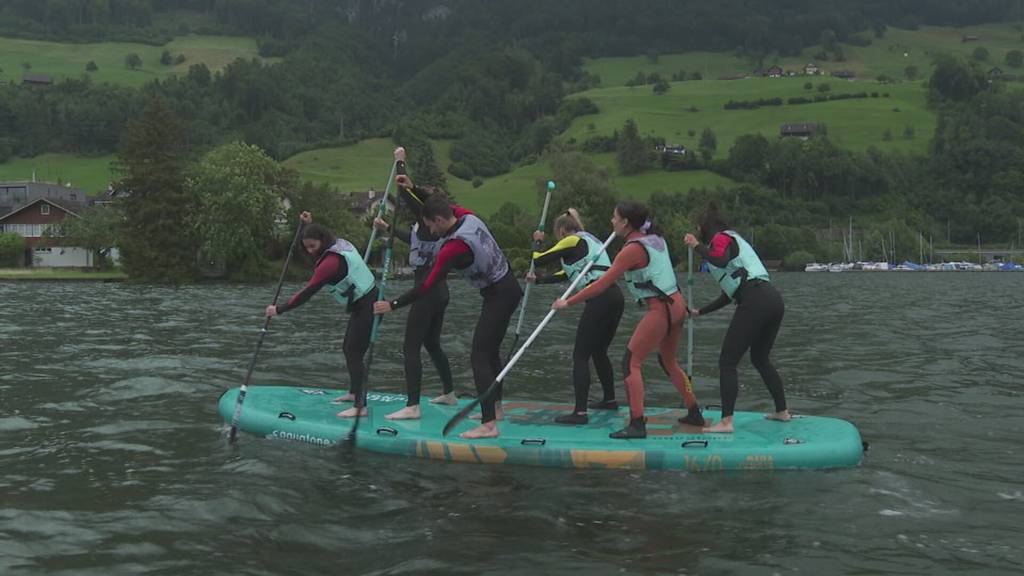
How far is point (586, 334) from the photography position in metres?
11.7

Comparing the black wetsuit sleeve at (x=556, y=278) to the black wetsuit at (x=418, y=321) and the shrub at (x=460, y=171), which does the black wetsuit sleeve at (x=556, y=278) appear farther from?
the shrub at (x=460, y=171)

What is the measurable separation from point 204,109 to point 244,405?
189 meters

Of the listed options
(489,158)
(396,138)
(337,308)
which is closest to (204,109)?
(396,138)

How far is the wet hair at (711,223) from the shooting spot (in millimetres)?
11133

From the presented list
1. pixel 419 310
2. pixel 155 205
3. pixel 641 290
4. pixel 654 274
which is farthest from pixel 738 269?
pixel 155 205

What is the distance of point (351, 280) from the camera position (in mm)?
12422

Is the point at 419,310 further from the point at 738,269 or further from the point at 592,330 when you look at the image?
the point at 738,269

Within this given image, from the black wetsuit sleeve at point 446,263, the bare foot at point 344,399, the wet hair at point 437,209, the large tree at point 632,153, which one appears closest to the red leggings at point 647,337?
the black wetsuit sleeve at point 446,263

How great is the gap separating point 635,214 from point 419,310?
329 centimetres

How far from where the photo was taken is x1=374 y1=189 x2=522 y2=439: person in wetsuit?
35.4 ft

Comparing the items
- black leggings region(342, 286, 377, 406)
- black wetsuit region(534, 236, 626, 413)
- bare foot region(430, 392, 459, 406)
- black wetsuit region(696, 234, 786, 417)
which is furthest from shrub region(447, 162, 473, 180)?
black wetsuit region(696, 234, 786, 417)

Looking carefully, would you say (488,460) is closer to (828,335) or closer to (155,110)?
(828,335)

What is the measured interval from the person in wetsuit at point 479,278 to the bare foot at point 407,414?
3.75ft

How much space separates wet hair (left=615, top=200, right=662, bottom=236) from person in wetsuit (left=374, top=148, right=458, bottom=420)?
8.02 feet
